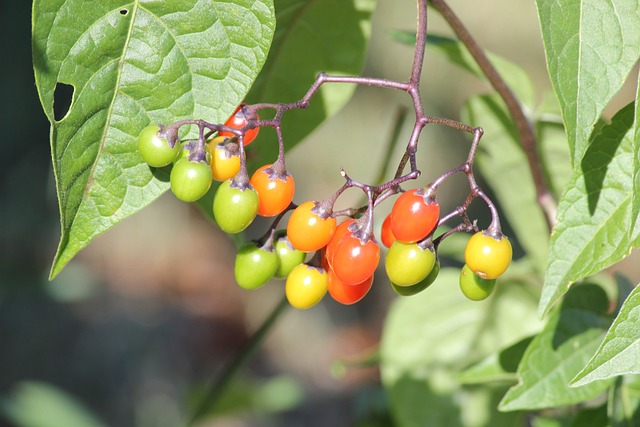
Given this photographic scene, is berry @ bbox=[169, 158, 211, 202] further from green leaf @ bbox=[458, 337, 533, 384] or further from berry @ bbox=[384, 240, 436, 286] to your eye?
green leaf @ bbox=[458, 337, 533, 384]

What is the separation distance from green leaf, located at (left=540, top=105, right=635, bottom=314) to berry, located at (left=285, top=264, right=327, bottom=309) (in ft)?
1.08

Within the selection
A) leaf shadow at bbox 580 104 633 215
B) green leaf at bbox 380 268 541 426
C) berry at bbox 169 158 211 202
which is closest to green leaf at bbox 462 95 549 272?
green leaf at bbox 380 268 541 426

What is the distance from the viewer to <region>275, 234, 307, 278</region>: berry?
1255mm

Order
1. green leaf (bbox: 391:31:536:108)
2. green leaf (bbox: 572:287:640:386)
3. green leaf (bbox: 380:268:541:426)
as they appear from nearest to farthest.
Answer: green leaf (bbox: 572:287:640:386), green leaf (bbox: 391:31:536:108), green leaf (bbox: 380:268:541:426)

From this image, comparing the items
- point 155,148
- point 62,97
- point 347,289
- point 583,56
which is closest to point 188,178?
point 155,148

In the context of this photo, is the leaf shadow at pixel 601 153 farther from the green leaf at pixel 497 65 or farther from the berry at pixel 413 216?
the green leaf at pixel 497 65

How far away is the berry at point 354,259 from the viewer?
109 cm

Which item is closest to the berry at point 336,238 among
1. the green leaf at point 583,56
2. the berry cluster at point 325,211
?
the berry cluster at point 325,211

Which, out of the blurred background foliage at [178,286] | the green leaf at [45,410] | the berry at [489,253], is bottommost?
the blurred background foliage at [178,286]

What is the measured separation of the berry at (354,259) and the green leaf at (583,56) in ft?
0.99

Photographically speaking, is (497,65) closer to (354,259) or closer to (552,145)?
(552,145)

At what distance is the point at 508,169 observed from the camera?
6.20 ft

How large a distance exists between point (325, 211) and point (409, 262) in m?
0.14

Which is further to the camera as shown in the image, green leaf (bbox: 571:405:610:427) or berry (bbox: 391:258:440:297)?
green leaf (bbox: 571:405:610:427)
